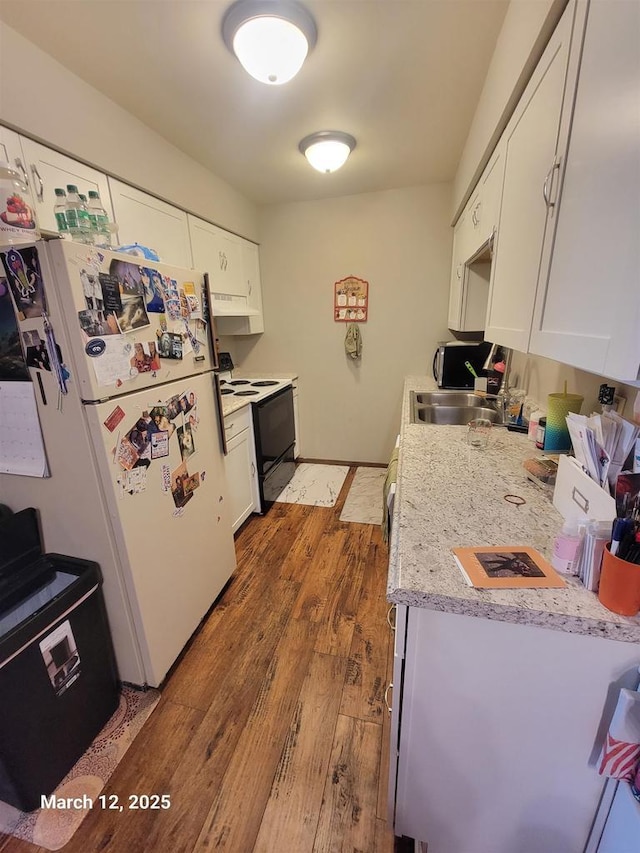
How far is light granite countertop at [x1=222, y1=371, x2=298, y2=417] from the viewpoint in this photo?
7.27 ft

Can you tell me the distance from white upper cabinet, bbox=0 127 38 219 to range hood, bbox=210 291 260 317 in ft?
3.87

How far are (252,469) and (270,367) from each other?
4.39ft

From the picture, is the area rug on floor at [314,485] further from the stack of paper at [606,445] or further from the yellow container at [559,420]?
the stack of paper at [606,445]

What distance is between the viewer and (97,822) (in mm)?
1076

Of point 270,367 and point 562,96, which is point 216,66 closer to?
point 562,96

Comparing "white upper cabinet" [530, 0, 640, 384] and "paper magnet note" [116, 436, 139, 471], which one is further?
"paper magnet note" [116, 436, 139, 471]

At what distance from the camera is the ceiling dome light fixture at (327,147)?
6.57 ft

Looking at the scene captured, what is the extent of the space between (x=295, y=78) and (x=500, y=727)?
2.39m

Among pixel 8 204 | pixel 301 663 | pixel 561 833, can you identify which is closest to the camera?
pixel 561 833

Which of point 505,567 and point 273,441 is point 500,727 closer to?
point 505,567

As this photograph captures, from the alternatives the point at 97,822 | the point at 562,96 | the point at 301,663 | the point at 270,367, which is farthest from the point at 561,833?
the point at 270,367

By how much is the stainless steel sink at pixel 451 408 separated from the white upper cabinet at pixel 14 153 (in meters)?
1.97

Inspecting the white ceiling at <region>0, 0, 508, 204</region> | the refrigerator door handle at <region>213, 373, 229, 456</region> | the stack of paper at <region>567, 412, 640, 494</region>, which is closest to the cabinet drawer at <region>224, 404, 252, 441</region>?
the refrigerator door handle at <region>213, 373, 229, 456</region>

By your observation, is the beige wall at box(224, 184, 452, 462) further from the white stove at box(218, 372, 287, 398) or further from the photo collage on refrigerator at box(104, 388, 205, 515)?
the photo collage on refrigerator at box(104, 388, 205, 515)
